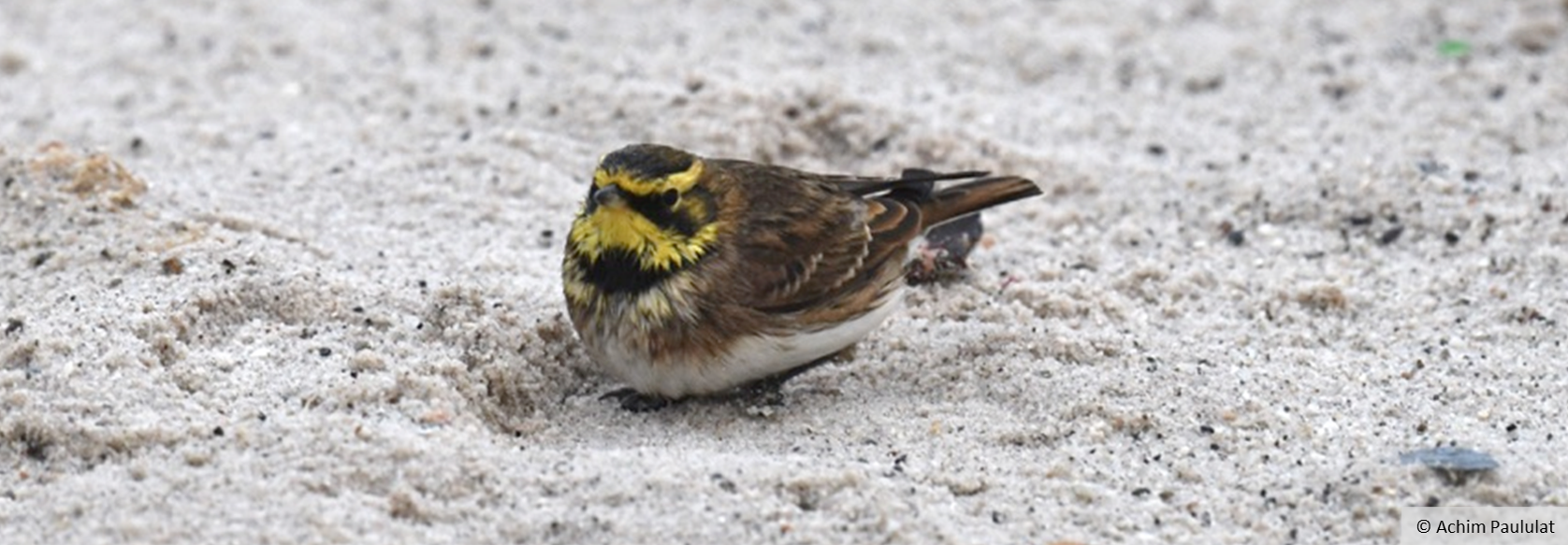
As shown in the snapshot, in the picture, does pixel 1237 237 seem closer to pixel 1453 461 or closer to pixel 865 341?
pixel 865 341

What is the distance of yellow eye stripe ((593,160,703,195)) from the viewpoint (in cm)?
537

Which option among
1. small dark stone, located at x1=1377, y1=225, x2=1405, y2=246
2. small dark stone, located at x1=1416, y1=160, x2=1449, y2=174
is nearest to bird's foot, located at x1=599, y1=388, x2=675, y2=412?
small dark stone, located at x1=1377, y1=225, x2=1405, y2=246

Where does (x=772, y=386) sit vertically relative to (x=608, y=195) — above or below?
below

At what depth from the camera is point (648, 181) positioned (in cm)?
542

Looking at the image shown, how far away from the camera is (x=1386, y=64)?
8.40 meters

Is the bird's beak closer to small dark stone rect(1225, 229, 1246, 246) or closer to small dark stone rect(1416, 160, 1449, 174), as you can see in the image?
small dark stone rect(1225, 229, 1246, 246)

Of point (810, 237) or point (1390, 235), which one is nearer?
point (810, 237)

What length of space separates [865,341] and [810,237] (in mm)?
525

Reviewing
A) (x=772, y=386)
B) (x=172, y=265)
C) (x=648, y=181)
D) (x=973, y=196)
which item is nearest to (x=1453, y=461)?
(x=973, y=196)

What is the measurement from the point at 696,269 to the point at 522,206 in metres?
1.70

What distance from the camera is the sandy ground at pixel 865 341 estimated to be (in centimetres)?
495

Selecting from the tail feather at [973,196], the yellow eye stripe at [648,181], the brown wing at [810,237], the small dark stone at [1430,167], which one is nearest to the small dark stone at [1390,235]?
the small dark stone at [1430,167]

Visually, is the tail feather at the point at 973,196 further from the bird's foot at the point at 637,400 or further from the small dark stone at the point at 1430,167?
the small dark stone at the point at 1430,167

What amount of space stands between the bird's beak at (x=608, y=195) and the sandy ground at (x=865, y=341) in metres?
0.59
